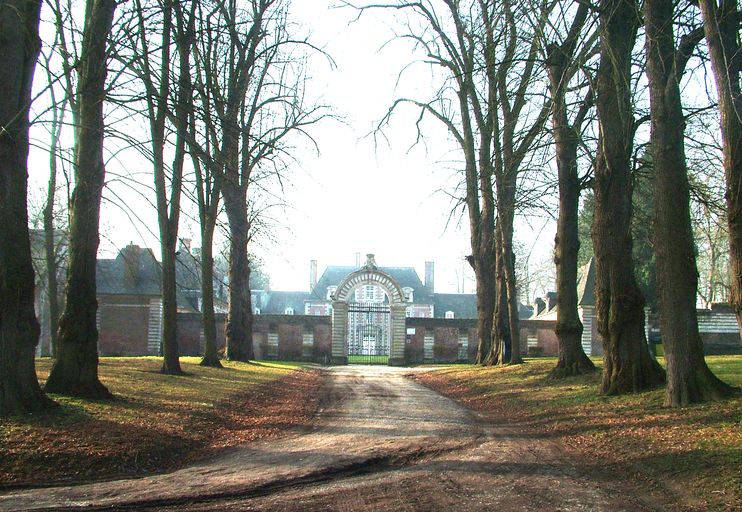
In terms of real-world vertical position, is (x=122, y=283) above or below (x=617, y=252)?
above

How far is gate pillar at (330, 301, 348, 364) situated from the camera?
131 feet

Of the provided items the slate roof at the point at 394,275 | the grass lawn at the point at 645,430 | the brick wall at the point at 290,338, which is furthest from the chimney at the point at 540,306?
the grass lawn at the point at 645,430

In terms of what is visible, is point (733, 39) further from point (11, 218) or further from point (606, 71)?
point (11, 218)

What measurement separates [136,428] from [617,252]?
8560 millimetres

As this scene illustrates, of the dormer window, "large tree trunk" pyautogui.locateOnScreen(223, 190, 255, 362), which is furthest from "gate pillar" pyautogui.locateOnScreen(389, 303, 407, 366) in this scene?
Answer: the dormer window

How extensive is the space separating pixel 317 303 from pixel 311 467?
72565 mm

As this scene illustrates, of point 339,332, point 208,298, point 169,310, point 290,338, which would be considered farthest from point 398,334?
point 169,310

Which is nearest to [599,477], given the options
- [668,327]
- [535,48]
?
[668,327]

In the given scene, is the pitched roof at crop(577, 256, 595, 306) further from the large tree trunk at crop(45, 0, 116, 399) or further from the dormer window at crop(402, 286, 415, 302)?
the dormer window at crop(402, 286, 415, 302)

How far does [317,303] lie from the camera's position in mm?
79250

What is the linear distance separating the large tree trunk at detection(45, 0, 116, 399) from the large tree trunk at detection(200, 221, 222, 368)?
9159 mm

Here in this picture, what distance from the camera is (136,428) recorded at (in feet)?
28.4

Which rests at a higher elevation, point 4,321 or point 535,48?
point 535,48

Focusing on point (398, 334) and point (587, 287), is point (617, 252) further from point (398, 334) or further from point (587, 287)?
point (587, 287)
